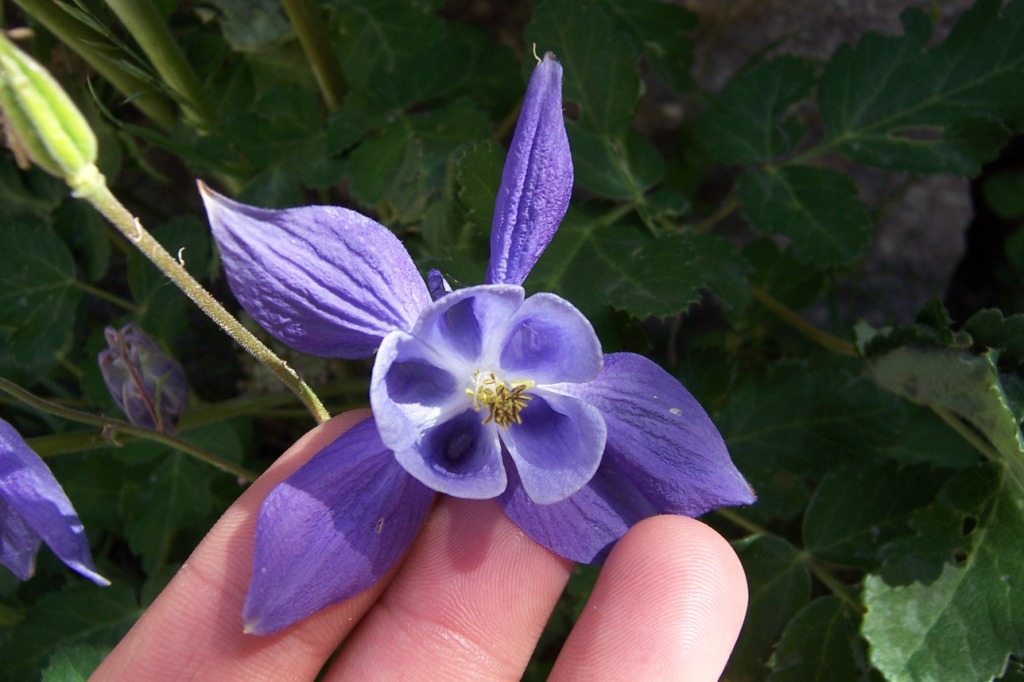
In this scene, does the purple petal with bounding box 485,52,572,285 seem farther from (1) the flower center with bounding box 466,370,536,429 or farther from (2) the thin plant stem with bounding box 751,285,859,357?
(2) the thin plant stem with bounding box 751,285,859,357

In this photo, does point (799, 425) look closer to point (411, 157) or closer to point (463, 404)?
point (463, 404)

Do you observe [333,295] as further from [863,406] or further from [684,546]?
[863,406]

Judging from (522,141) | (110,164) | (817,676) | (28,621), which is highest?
(522,141)

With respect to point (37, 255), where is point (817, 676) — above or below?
below

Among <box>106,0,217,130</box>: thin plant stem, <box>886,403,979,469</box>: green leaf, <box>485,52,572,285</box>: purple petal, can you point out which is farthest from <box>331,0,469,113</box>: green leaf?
<box>886,403,979,469</box>: green leaf

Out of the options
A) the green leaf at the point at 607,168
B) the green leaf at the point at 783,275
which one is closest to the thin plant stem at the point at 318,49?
the green leaf at the point at 607,168

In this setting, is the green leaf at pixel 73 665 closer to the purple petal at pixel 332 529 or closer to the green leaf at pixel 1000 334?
the purple petal at pixel 332 529

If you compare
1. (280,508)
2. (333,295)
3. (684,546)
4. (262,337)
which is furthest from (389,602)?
(262,337)
